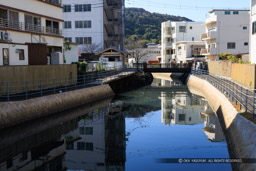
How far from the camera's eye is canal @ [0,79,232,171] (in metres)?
14.4

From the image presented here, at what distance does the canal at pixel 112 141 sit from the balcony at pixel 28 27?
9.16m

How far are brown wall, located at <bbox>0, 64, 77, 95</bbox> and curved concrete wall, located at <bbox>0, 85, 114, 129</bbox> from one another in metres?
1.48

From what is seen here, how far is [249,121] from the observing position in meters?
13.4

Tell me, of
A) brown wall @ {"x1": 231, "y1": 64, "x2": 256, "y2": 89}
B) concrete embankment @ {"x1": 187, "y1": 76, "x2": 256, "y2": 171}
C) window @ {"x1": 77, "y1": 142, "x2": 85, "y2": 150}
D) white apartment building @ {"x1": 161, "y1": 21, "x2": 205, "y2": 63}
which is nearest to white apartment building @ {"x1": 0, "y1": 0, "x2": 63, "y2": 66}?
window @ {"x1": 77, "y1": 142, "x2": 85, "y2": 150}

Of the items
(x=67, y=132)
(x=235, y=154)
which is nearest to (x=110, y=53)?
(x=67, y=132)

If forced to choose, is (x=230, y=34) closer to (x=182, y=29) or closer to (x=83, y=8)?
(x=182, y=29)

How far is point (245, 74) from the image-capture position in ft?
90.3

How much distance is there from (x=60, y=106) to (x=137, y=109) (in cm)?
792

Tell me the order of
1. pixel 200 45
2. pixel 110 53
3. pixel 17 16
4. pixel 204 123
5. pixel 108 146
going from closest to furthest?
pixel 108 146, pixel 204 123, pixel 17 16, pixel 110 53, pixel 200 45

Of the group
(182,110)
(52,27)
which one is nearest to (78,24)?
(52,27)

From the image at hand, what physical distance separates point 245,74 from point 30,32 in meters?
19.5

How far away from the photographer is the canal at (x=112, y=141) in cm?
1438

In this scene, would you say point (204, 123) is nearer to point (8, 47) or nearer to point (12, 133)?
point (12, 133)

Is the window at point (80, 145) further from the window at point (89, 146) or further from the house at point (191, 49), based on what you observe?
the house at point (191, 49)
